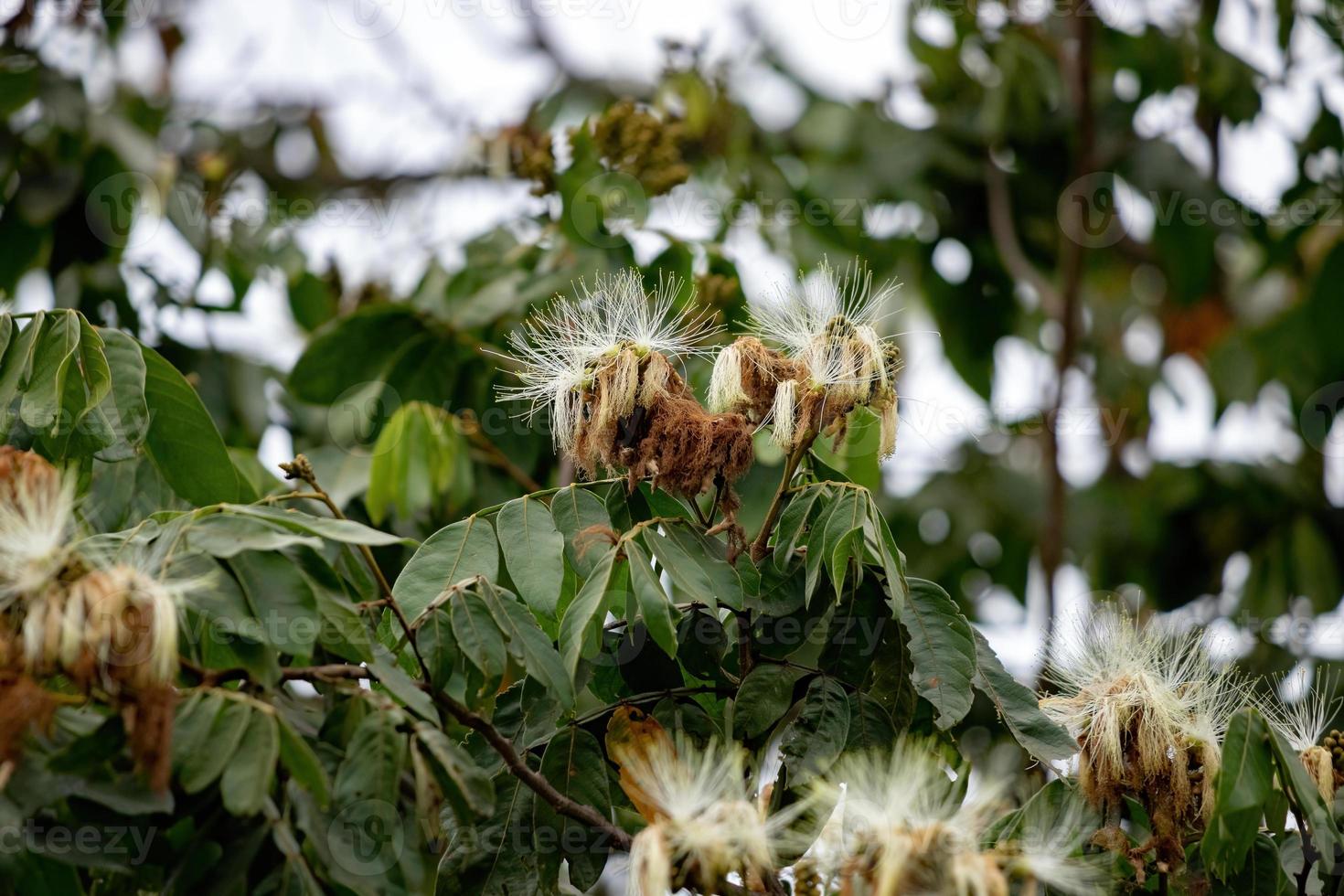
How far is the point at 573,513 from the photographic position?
2406mm

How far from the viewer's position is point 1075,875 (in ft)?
6.25

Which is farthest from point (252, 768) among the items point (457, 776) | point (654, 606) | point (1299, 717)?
point (1299, 717)

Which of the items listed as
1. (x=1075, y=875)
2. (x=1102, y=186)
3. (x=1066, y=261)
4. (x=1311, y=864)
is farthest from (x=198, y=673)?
(x=1102, y=186)

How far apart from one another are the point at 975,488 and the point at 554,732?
14.9 feet

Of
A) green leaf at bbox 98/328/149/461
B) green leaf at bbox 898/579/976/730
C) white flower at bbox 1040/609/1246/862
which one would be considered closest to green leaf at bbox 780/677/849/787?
green leaf at bbox 898/579/976/730

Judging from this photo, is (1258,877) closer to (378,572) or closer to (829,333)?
(829,333)

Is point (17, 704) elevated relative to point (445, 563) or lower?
elevated

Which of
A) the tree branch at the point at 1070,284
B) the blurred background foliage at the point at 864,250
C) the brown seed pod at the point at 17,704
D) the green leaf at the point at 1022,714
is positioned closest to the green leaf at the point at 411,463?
the blurred background foliage at the point at 864,250

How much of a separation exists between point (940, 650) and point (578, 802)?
25.1 inches

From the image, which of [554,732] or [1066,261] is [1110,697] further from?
[1066,261]

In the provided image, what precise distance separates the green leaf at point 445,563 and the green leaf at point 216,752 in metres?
0.37

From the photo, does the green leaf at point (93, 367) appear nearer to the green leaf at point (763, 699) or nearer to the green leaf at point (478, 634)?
the green leaf at point (478, 634)

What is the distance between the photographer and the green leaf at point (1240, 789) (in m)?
2.08

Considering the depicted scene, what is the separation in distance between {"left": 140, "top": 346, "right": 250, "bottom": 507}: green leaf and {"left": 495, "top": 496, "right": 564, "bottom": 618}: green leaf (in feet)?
1.93
